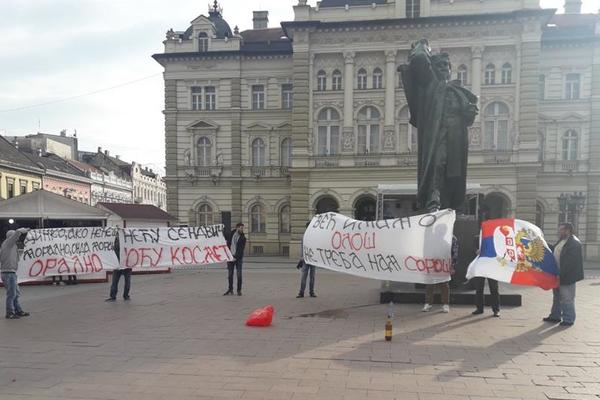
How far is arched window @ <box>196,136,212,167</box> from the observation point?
3584 centimetres

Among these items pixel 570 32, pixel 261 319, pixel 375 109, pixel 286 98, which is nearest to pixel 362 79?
pixel 375 109

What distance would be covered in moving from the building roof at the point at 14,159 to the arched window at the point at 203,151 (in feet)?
75.1

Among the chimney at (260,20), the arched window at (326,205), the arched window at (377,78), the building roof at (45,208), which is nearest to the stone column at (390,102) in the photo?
the arched window at (377,78)

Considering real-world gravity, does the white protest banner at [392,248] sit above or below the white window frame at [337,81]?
below

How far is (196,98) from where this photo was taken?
117ft

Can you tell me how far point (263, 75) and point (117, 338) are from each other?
29.5m

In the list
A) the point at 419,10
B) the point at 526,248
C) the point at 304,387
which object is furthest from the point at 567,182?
the point at 304,387

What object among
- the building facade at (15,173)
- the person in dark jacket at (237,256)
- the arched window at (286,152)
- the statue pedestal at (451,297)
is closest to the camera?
the statue pedestal at (451,297)

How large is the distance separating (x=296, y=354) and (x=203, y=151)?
101 feet

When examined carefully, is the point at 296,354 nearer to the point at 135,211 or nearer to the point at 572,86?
the point at 135,211

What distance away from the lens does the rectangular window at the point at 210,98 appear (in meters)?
35.5

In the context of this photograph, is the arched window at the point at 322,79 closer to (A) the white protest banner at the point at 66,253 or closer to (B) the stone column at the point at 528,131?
(B) the stone column at the point at 528,131

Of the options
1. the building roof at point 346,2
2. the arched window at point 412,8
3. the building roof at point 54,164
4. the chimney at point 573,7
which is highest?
the chimney at point 573,7

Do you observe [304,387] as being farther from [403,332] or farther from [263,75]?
[263,75]
